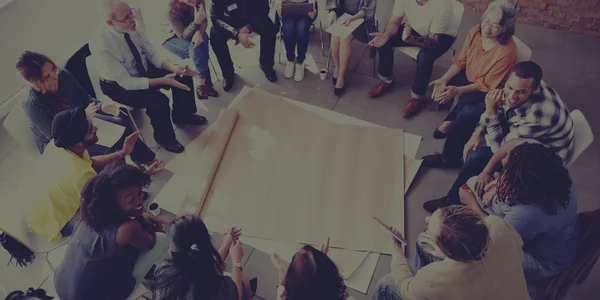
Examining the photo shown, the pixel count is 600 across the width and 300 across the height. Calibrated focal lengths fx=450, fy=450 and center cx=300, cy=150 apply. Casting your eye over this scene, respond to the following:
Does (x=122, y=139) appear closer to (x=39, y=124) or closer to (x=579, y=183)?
(x=39, y=124)

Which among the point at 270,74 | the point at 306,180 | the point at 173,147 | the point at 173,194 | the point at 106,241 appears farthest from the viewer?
the point at 270,74

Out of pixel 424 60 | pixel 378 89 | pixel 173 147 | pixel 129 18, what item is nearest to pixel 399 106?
pixel 378 89

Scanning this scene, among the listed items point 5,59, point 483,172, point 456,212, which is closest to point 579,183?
point 483,172

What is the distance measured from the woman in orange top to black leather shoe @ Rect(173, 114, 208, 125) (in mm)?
1992

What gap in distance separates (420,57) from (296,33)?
1175 mm

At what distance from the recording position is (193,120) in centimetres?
393

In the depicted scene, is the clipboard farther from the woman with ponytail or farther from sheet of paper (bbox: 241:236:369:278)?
the woman with ponytail

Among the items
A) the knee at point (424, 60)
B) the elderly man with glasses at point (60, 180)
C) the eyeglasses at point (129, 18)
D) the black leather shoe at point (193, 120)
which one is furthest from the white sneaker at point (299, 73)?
the elderly man with glasses at point (60, 180)

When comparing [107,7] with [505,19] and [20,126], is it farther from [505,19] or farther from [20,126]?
[505,19]

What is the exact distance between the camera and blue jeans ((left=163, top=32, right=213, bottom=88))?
401 centimetres

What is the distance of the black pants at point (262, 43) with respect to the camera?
4.11 meters

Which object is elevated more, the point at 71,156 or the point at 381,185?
the point at 71,156

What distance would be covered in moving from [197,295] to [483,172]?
1.85m

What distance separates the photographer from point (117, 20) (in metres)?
3.16
